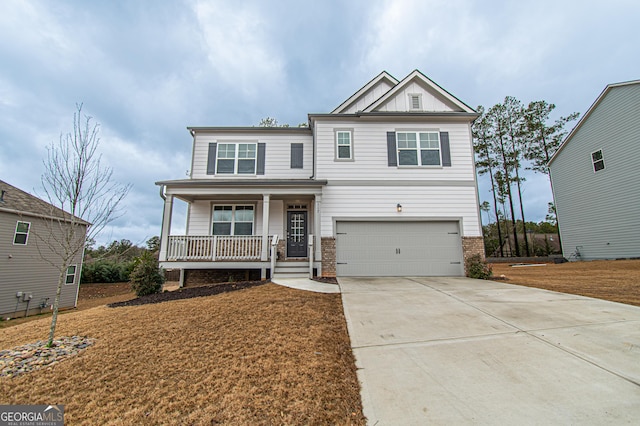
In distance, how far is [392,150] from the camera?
1074 cm

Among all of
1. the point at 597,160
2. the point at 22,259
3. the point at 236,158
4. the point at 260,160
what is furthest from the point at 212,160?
the point at 597,160

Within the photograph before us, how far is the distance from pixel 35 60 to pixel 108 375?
485 inches

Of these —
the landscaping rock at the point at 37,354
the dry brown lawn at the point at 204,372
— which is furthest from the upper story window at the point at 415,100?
the landscaping rock at the point at 37,354

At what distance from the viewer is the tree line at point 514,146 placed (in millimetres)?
22203

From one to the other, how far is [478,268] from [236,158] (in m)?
10.5

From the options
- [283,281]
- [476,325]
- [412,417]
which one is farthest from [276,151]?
[412,417]

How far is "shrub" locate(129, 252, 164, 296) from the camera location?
838 centimetres

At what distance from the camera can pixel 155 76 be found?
14.8 metres

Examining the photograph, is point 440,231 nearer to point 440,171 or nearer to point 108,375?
point 440,171

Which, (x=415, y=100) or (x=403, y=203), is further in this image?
(x=415, y=100)

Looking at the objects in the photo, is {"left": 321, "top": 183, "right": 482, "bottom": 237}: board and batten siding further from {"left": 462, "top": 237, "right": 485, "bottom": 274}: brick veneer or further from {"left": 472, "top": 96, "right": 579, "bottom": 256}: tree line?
{"left": 472, "top": 96, "right": 579, "bottom": 256}: tree line

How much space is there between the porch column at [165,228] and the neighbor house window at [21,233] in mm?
9201

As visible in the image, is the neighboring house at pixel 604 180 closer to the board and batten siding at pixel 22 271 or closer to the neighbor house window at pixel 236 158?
the neighbor house window at pixel 236 158

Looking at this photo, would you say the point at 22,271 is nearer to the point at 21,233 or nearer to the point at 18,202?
the point at 21,233
